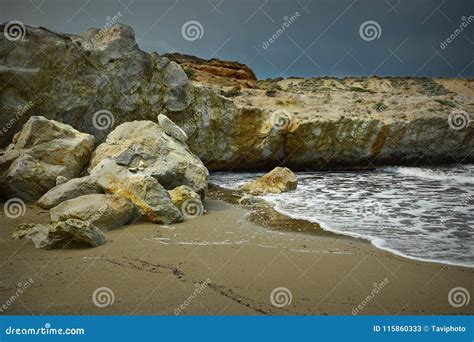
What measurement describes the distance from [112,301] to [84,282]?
0.70 metres

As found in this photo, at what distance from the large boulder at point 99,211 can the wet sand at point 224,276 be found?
0.29 meters

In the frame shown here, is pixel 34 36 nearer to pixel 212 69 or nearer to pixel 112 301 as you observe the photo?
pixel 112 301

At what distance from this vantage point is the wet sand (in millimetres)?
3615

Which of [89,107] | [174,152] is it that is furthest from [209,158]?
[174,152]

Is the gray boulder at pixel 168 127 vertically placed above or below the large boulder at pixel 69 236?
above
